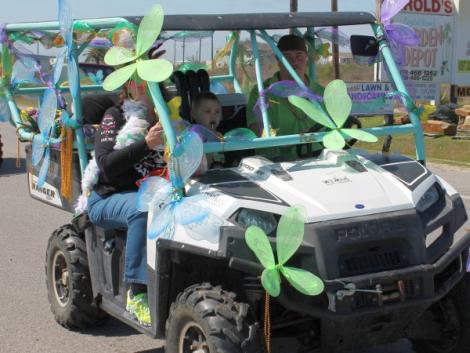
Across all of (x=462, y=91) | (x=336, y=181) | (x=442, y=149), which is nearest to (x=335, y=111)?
(x=336, y=181)

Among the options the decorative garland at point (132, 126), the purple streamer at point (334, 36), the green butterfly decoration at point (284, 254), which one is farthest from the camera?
the purple streamer at point (334, 36)

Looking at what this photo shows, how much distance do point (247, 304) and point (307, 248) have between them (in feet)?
1.28

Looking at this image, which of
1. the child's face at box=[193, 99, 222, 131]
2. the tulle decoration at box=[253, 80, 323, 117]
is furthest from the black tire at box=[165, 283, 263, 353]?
the tulle decoration at box=[253, 80, 323, 117]

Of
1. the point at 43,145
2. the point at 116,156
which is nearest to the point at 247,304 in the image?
→ the point at 116,156

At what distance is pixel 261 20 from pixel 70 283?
212 cm

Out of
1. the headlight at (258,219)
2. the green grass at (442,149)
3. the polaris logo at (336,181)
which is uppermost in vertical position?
the polaris logo at (336,181)

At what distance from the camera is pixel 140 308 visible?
14.5 feet

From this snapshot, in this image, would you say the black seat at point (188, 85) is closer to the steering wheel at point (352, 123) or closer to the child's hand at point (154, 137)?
the child's hand at point (154, 137)

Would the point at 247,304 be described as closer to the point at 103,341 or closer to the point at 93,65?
the point at 103,341

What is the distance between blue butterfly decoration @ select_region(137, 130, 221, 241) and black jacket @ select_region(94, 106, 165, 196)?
1.09ft

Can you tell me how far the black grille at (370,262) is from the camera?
3.66 m

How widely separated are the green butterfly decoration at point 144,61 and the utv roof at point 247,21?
165mm

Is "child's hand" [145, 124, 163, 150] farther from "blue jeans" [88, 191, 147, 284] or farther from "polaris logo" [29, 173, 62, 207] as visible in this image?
"polaris logo" [29, 173, 62, 207]

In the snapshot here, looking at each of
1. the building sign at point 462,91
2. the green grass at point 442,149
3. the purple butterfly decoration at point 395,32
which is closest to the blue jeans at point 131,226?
the purple butterfly decoration at point 395,32
